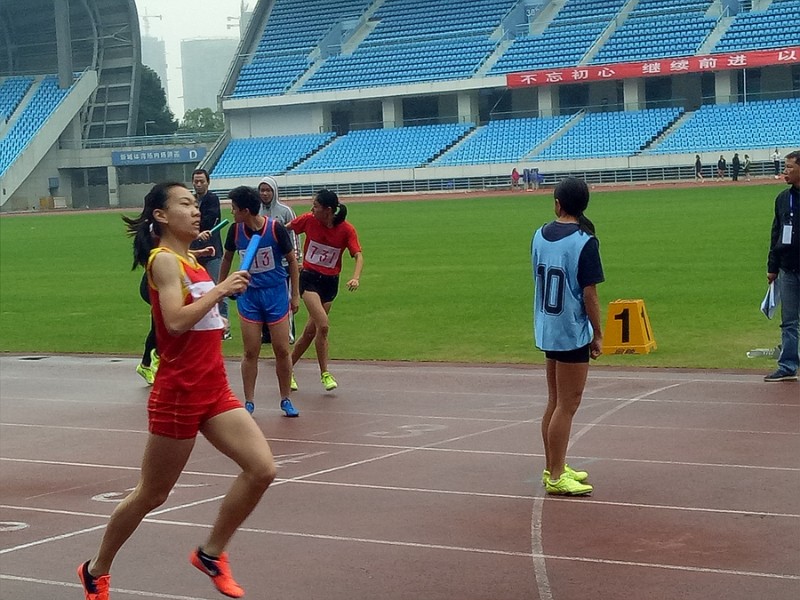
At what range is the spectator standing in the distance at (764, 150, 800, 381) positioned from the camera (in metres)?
11.3

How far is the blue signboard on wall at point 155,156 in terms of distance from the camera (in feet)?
227

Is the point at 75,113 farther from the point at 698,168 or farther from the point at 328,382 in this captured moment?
the point at 328,382

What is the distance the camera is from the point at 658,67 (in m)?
57.1

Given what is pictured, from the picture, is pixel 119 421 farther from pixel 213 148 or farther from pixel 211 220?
pixel 213 148

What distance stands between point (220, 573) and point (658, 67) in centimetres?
5419

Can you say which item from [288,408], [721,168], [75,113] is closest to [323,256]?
[288,408]

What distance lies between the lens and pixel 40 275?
27453 mm

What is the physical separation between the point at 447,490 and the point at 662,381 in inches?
181

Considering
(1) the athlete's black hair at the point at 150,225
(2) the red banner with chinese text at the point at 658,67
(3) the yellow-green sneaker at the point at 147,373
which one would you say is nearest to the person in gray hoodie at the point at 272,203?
(3) the yellow-green sneaker at the point at 147,373

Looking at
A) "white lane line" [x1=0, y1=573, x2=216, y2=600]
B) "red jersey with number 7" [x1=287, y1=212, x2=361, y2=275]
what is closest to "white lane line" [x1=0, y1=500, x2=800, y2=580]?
"white lane line" [x1=0, y1=573, x2=216, y2=600]

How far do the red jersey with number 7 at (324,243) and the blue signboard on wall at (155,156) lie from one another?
58234 millimetres

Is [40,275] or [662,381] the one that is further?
[40,275]

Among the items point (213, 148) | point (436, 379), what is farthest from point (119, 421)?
point (213, 148)

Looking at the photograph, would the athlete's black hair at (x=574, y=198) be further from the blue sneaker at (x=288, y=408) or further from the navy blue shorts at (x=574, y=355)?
the blue sneaker at (x=288, y=408)
